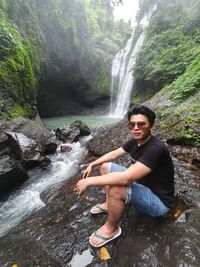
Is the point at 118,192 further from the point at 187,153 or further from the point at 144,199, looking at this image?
the point at 187,153

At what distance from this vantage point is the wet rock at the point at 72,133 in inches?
348

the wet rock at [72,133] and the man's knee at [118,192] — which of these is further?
the wet rock at [72,133]

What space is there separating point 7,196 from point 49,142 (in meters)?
2.72

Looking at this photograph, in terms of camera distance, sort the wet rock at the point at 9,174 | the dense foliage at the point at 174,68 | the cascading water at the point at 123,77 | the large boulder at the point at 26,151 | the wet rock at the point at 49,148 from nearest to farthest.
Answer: the wet rock at the point at 9,174 < the dense foliage at the point at 174,68 < the large boulder at the point at 26,151 < the wet rock at the point at 49,148 < the cascading water at the point at 123,77

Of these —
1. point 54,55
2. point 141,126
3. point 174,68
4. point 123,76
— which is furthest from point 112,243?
point 123,76

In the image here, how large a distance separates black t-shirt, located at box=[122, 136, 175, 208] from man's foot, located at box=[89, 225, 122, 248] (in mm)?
646

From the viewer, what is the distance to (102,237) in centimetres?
229

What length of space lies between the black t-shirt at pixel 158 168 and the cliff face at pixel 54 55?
5801 mm

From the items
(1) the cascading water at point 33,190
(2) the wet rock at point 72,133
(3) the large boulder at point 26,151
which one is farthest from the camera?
(2) the wet rock at point 72,133

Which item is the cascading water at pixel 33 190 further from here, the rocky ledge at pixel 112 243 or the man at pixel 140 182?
the man at pixel 140 182

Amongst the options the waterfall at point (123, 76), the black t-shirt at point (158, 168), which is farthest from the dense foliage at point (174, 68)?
the black t-shirt at point (158, 168)

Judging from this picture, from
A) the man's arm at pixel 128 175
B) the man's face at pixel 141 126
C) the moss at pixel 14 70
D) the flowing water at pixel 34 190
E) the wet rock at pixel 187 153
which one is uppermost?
the moss at pixel 14 70

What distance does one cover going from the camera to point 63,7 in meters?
16.5

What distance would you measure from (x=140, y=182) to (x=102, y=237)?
2.43 ft
